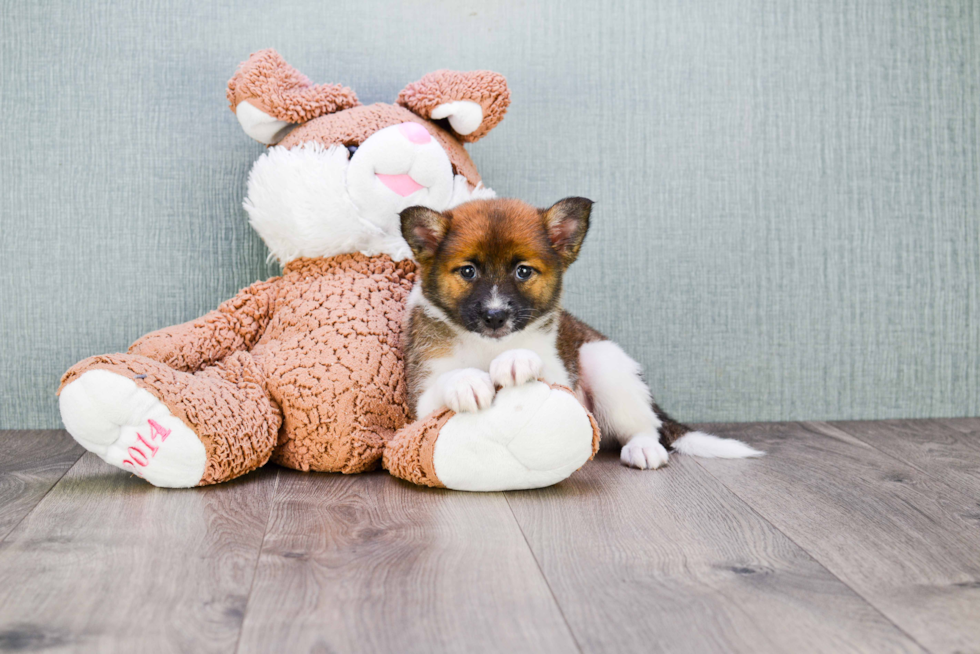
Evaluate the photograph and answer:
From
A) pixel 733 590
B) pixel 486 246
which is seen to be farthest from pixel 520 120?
pixel 733 590

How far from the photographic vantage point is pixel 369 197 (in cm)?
191

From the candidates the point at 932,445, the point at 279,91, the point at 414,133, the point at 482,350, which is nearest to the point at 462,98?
the point at 414,133

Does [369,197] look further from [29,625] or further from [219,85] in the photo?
[29,625]

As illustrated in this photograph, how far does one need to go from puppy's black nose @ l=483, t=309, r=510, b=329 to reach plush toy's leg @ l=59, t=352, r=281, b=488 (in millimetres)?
555

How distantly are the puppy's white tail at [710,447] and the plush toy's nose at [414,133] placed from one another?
0.99 metres

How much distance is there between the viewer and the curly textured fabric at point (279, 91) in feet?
6.33

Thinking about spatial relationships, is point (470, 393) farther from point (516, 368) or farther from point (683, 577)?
point (683, 577)

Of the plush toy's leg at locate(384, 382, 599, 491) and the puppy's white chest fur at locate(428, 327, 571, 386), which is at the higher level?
the puppy's white chest fur at locate(428, 327, 571, 386)

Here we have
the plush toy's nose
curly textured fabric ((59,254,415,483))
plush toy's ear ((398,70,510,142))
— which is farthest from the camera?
plush toy's ear ((398,70,510,142))

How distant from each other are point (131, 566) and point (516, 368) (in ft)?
2.49

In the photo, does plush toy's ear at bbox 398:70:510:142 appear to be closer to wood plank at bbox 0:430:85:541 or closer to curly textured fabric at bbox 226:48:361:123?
curly textured fabric at bbox 226:48:361:123

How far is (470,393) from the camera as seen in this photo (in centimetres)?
158

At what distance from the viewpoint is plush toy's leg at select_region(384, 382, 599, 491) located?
5.14ft

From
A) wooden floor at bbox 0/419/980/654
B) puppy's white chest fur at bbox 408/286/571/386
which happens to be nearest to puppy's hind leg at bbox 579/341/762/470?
wooden floor at bbox 0/419/980/654
